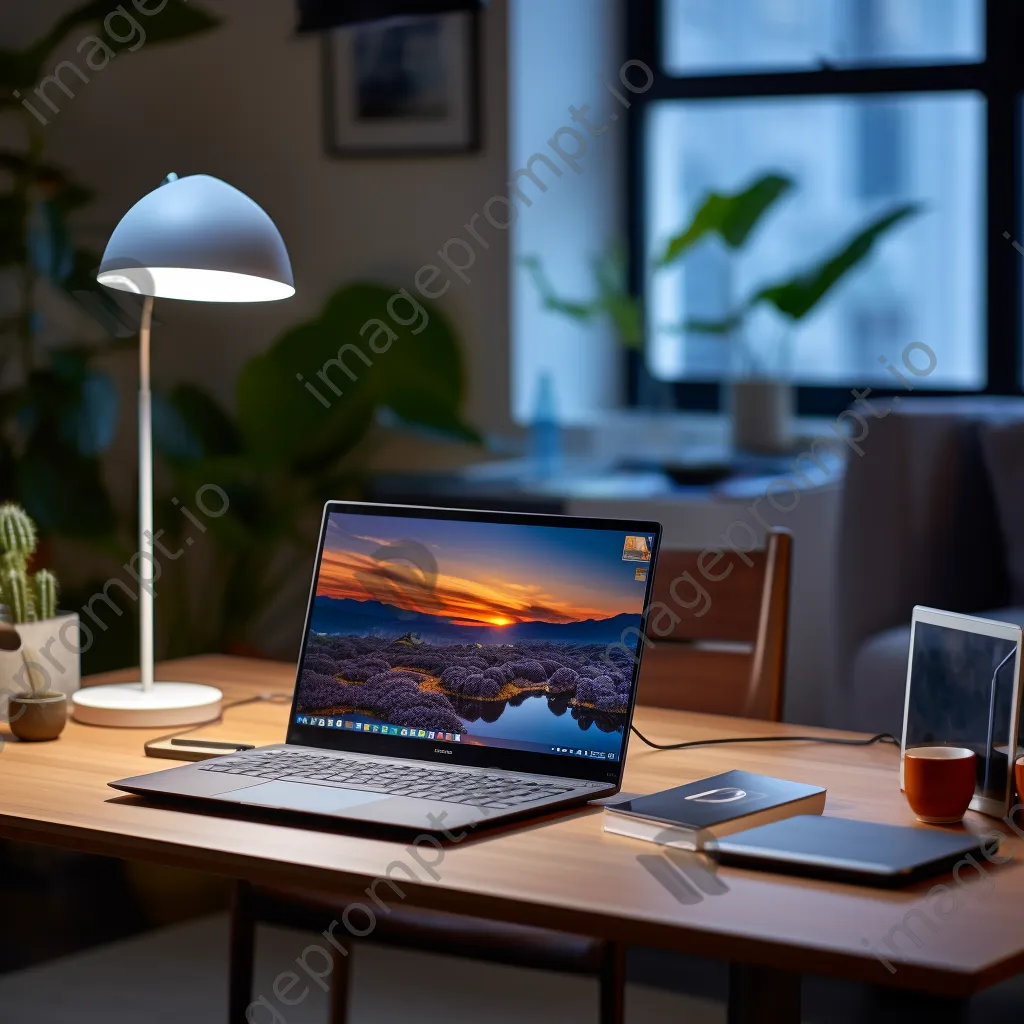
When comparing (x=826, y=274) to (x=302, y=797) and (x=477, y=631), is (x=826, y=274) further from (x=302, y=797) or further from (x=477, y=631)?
(x=302, y=797)

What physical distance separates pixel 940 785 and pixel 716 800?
0.19 m

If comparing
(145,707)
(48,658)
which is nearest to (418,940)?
(145,707)

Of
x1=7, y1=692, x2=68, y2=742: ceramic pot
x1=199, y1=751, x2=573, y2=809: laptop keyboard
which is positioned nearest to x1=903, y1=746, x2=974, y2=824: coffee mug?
x1=199, y1=751, x2=573, y2=809: laptop keyboard

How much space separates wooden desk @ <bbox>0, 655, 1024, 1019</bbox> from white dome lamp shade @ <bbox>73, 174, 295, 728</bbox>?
0.12 m

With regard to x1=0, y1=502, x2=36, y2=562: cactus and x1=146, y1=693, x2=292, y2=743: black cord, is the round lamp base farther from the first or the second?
x1=0, y1=502, x2=36, y2=562: cactus

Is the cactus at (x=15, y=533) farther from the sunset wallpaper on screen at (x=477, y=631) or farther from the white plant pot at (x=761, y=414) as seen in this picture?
the white plant pot at (x=761, y=414)

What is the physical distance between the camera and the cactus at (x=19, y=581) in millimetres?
1894

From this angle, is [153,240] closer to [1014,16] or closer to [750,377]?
[750,377]

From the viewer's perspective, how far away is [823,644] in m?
3.47

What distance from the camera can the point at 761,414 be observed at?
12.0 ft

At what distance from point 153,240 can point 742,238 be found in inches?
86.1

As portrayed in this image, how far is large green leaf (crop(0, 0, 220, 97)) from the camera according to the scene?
3.61m

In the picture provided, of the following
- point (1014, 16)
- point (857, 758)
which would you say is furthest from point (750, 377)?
point (857, 758)

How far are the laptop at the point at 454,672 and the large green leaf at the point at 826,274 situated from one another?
2051 mm
